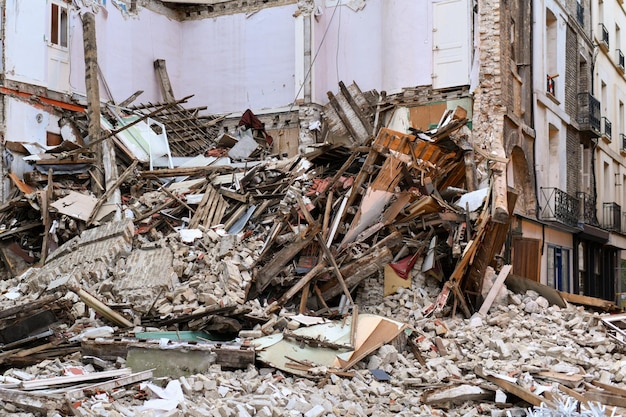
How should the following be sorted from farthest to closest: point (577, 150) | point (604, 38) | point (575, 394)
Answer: point (604, 38), point (577, 150), point (575, 394)

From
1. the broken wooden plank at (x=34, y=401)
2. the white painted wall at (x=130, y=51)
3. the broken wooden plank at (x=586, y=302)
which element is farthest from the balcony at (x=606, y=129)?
the broken wooden plank at (x=34, y=401)

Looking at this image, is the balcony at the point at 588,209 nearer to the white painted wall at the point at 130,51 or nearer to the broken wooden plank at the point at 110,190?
the white painted wall at the point at 130,51

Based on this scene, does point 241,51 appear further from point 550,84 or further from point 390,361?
point 390,361

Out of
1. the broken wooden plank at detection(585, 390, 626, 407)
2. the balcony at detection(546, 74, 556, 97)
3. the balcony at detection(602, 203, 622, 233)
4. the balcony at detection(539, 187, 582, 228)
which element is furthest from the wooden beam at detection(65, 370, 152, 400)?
the balcony at detection(602, 203, 622, 233)

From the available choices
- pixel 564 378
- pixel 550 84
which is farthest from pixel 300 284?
pixel 550 84

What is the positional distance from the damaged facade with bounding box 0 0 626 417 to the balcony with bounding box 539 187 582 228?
126 mm

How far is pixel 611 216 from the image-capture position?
2456 cm

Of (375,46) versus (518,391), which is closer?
(518,391)

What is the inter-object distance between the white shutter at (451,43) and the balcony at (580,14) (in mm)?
7003

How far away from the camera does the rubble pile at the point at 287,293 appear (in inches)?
285

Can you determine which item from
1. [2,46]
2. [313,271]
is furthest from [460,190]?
[2,46]

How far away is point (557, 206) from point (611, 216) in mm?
6376

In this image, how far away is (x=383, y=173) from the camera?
38.3ft

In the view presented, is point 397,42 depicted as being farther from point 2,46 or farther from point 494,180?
point 2,46
